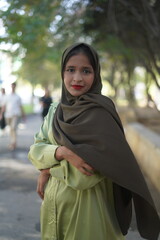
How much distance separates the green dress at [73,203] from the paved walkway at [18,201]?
5.62 feet

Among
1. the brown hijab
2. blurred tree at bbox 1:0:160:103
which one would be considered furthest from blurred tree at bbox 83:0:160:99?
the brown hijab

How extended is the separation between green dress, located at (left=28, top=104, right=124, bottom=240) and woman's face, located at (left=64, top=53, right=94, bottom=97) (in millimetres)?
299

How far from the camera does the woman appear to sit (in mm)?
1718

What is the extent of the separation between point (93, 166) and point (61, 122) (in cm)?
31

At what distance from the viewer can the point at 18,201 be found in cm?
479

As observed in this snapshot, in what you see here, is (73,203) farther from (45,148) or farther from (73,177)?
(45,148)

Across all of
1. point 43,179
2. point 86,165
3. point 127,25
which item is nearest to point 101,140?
point 86,165

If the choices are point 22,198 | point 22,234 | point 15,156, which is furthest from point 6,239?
point 15,156

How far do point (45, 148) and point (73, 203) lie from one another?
0.35 metres

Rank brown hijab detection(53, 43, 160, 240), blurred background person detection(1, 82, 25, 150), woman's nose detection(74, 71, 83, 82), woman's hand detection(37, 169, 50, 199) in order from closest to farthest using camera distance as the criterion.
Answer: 1. brown hijab detection(53, 43, 160, 240)
2. woman's nose detection(74, 71, 83, 82)
3. woman's hand detection(37, 169, 50, 199)
4. blurred background person detection(1, 82, 25, 150)

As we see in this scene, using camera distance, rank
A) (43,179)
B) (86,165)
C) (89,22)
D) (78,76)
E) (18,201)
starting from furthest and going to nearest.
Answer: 1. (89,22)
2. (18,201)
3. (43,179)
4. (78,76)
5. (86,165)

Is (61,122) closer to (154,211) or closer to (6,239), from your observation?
(154,211)

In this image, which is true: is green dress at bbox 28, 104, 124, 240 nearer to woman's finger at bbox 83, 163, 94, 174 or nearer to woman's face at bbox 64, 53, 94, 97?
woman's finger at bbox 83, 163, 94, 174

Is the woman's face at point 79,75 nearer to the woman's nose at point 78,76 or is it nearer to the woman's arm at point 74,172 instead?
the woman's nose at point 78,76
